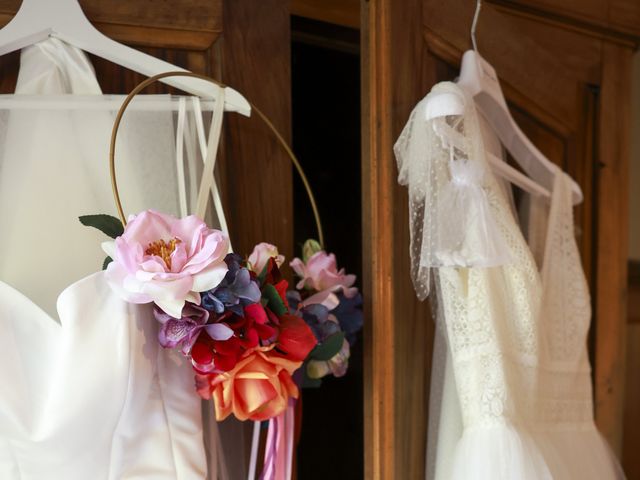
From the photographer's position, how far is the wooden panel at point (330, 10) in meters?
0.91

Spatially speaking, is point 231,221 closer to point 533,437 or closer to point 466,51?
point 466,51

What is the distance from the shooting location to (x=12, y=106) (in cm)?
65

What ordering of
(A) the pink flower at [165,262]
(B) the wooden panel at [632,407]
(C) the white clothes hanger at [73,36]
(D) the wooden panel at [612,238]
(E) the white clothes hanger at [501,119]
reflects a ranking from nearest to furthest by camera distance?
(A) the pink flower at [165,262], (C) the white clothes hanger at [73,36], (E) the white clothes hanger at [501,119], (D) the wooden panel at [612,238], (B) the wooden panel at [632,407]

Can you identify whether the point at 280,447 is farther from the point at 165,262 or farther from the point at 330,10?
the point at 330,10

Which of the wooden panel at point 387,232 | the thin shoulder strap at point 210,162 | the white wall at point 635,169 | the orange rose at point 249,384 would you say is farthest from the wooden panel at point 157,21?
the white wall at point 635,169

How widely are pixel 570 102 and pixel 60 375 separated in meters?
0.91

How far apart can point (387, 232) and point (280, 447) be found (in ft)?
1.05

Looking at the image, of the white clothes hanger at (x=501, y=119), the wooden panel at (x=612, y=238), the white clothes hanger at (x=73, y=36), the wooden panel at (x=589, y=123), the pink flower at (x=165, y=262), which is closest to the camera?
the pink flower at (x=165, y=262)

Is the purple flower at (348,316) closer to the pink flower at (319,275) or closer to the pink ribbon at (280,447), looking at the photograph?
the pink flower at (319,275)

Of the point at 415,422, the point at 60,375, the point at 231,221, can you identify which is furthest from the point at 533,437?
the point at 60,375

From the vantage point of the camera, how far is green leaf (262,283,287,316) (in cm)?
65

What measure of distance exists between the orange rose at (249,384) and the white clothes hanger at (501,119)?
0.46 meters

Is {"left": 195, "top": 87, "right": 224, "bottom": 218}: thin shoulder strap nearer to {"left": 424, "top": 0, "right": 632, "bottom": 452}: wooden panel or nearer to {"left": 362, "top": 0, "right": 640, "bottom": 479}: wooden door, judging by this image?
{"left": 362, "top": 0, "right": 640, "bottom": 479}: wooden door

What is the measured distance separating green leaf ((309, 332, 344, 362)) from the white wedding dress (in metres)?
0.17
